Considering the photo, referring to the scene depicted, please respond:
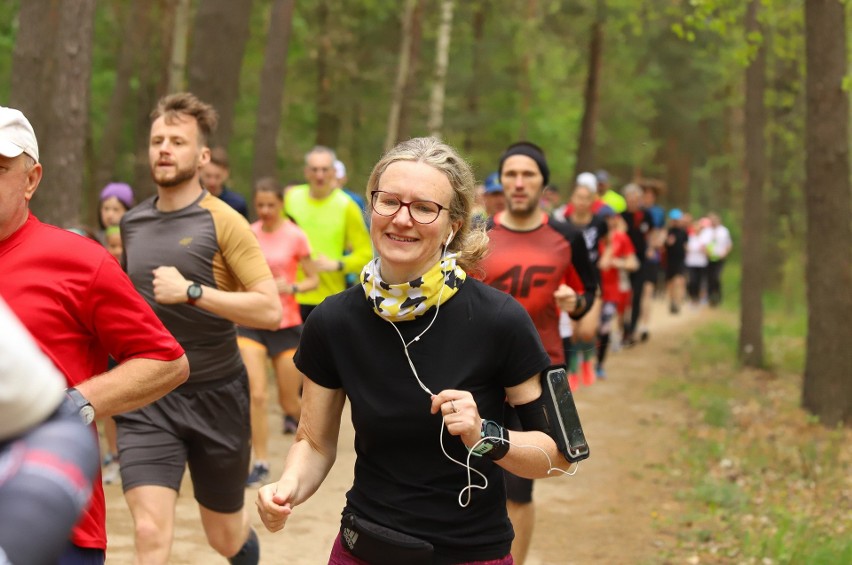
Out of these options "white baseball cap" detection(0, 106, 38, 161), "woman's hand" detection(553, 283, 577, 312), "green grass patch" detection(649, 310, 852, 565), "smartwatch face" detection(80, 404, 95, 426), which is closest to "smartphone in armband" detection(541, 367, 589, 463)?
"smartwatch face" detection(80, 404, 95, 426)

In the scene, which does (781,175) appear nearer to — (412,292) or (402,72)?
(402,72)

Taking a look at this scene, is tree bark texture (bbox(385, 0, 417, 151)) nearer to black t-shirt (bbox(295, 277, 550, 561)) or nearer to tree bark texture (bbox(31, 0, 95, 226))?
tree bark texture (bbox(31, 0, 95, 226))

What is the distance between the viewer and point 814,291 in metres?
12.3

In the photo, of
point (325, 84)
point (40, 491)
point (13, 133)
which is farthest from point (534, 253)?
point (325, 84)

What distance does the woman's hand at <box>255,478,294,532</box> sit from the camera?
3.60m

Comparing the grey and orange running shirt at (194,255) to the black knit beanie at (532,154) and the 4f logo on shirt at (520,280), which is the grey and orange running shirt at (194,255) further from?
the black knit beanie at (532,154)

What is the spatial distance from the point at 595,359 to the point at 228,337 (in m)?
11.7

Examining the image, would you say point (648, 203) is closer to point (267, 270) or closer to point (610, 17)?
point (610, 17)

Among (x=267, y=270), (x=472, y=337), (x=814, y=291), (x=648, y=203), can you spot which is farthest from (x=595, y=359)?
(x=472, y=337)

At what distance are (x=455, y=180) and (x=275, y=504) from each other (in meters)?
1.11

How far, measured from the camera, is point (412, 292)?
367 cm

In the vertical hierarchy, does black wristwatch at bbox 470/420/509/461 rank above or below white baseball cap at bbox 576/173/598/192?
below

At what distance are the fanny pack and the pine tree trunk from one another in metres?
13.7

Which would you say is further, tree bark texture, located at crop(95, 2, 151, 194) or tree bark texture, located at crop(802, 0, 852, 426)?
tree bark texture, located at crop(95, 2, 151, 194)
